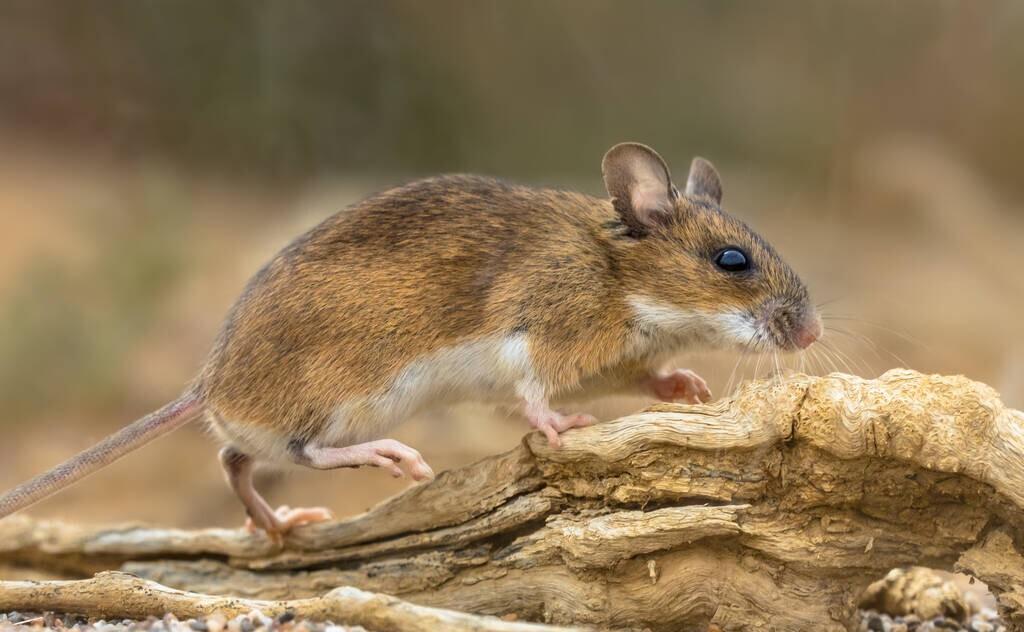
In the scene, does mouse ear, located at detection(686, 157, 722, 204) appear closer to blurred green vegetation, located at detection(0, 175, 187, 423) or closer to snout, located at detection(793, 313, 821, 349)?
snout, located at detection(793, 313, 821, 349)

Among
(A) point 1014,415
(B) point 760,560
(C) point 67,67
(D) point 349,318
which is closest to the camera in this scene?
(A) point 1014,415

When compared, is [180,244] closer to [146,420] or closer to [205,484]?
[205,484]

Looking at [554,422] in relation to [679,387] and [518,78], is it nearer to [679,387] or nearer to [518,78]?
[679,387]

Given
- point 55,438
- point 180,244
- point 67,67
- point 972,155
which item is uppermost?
point 67,67

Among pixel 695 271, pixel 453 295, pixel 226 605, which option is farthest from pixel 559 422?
pixel 226 605

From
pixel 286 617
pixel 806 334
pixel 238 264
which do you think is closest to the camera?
pixel 286 617

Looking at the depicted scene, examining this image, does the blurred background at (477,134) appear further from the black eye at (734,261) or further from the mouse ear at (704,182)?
the black eye at (734,261)

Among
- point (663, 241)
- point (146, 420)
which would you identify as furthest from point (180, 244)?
point (663, 241)
